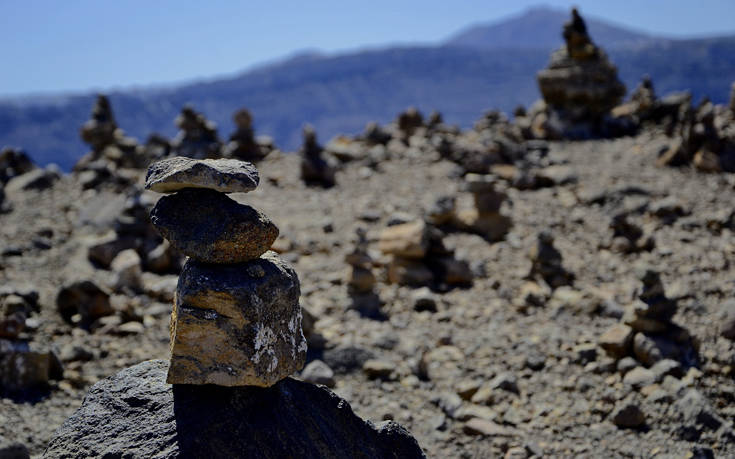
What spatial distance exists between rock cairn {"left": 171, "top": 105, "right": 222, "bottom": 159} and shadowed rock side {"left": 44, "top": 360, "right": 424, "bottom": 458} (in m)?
12.9

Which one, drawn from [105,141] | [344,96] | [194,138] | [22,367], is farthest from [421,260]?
[344,96]

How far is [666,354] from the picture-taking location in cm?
637

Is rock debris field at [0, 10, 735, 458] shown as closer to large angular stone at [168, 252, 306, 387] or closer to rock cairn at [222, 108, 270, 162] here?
large angular stone at [168, 252, 306, 387]

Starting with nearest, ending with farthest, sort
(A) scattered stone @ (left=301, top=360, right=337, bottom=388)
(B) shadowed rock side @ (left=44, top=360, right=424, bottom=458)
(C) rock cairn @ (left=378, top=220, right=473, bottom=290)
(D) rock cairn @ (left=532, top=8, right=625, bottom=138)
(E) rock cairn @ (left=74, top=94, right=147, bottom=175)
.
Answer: (B) shadowed rock side @ (left=44, top=360, right=424, bottom=458), (A) scattered stone @ (left=301, top=360, right=337, bottom=388), (C) rock cairn @ (left=378, top=220, right=473, bottom=290), (D) rock cairn @ (left=532, top=8, right=625, bottom=138), (E) rock cairn @ (left=74, top=94, right=147, bottom=175)

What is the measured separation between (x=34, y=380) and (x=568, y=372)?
5691mm

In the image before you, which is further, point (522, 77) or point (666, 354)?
point (522, 77)

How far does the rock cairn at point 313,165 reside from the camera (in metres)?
15.0

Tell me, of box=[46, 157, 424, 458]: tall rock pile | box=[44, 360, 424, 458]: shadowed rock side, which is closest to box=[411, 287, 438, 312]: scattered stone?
box=[44, 360, 424, 458]: shadowed rock side

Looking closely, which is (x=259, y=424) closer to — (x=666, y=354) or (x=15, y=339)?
(x=15, y=339)

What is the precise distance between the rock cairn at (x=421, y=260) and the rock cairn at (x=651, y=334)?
9.04 feet

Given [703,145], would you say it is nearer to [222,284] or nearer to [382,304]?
[382,304]

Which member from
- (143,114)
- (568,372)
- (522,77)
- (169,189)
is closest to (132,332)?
(169,189)

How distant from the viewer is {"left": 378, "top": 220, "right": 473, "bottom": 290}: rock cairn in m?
9.12

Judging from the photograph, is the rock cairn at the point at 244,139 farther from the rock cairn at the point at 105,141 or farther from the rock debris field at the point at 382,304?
the rock cairn at the point at 105,141
